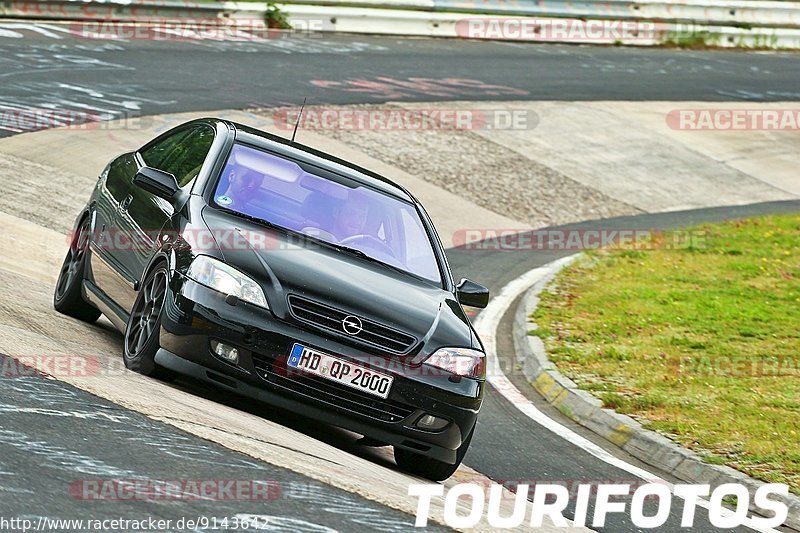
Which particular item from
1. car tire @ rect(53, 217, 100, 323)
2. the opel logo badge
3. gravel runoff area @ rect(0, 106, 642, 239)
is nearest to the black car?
the opel logo badge

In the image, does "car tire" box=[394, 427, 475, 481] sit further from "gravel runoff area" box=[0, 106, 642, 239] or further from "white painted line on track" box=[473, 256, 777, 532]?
"gravel runoff area" box=[0, 106, 642, 239]

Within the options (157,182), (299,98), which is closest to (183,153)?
(157,182)

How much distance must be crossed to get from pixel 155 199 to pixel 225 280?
4.83 feet

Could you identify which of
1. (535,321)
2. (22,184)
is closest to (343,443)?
(535,321)

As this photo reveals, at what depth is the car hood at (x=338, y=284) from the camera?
7.27m

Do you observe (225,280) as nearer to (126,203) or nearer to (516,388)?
(126,203)

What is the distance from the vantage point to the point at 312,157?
8797 mm

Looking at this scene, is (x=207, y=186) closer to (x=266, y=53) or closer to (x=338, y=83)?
(x=338, y=83)

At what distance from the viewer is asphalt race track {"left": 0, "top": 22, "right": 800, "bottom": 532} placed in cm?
567

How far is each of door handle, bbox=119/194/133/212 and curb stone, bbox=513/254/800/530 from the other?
3635mm

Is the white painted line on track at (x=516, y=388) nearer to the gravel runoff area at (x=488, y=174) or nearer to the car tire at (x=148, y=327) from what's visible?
the gravel runoff area at (x=488, y=174)

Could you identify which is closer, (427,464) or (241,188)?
(427,464)

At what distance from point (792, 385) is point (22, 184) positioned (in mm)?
7947

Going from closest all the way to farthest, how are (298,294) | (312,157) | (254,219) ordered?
(298,294) → (254,219) → (312,157)
